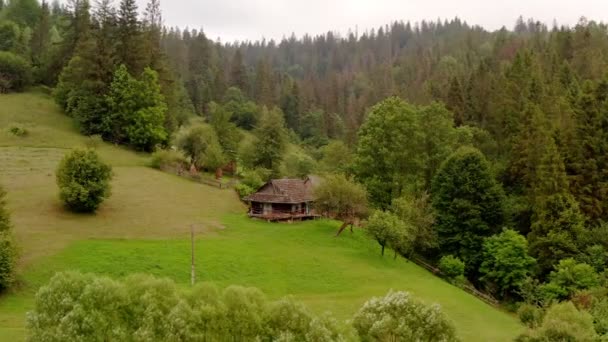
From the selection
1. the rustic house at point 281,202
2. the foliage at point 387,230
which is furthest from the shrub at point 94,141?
the foliage at point 387,230

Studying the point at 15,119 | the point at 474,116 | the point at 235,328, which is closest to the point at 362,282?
the point at 235,328

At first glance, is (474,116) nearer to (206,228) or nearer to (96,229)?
(206,228)

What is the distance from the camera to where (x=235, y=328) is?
69.4 ft

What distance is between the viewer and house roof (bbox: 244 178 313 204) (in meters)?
53.2

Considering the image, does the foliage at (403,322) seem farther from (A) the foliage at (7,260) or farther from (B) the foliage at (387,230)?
(B) the foliage at (387,230)

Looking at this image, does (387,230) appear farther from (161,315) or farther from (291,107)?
(291,107)

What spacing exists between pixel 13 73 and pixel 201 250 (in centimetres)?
5844

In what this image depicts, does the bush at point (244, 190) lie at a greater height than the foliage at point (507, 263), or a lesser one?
greater

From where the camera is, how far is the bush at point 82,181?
45094 mm

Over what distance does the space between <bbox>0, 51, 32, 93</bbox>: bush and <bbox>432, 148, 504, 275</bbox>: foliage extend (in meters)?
63.9

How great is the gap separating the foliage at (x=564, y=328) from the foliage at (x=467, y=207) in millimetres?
21760

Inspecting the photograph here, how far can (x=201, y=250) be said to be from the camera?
4072 cm

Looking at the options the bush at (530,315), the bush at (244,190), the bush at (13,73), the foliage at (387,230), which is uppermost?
the bush at (13,73)

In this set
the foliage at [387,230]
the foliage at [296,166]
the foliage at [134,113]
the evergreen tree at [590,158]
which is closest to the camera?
the foliage at [387,230]
